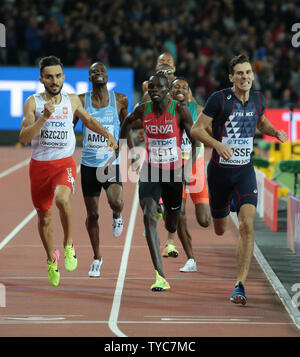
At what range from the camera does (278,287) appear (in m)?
9.42

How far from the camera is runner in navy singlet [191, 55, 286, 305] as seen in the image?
871 cm

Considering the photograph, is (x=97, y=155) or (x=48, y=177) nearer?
(x=48, y=177)

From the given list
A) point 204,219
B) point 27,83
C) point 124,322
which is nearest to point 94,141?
point 204,219

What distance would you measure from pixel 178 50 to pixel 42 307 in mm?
20260

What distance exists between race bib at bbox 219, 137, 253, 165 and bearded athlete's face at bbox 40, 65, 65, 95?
1.68m

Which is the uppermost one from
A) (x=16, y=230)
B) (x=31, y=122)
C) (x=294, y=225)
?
(x=31, y=122)

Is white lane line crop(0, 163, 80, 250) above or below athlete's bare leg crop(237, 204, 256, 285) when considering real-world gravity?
below

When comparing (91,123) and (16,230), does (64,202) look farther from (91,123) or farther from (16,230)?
(16,230)

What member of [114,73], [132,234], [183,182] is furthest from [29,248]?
[114,73]

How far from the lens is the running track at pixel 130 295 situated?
7.71 metres

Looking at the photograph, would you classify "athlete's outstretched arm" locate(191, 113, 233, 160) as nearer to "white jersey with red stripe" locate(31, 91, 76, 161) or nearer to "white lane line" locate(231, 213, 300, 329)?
"white jersey with red stripe" locate(31, 91, 76, 161)

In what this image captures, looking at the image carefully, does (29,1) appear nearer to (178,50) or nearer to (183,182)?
(178,50)

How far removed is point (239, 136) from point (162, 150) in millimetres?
935

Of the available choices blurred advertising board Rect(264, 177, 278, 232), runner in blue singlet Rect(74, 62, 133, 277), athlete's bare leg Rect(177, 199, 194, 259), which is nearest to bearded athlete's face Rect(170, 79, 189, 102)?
runner in blue singlet Rect(74, 62, 133, 277)
